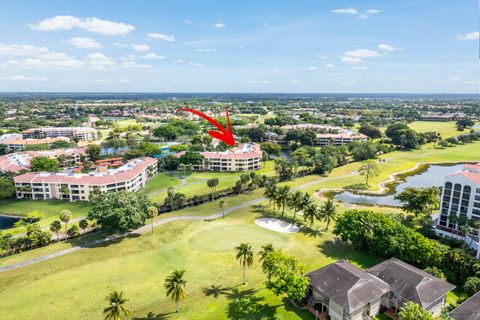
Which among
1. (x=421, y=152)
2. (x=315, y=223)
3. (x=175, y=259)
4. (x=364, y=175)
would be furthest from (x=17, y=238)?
(x=421, y=152)

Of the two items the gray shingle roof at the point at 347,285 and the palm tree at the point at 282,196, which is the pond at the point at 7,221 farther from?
the gray shingle roof at the point at 347,285

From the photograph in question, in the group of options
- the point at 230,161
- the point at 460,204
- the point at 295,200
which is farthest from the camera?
the point at 230,161

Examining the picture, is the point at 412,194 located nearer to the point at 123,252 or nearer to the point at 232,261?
the point at 232,261

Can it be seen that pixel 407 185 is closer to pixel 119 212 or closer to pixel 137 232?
pixel 137 232

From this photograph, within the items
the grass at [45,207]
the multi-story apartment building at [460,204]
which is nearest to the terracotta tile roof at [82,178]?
the grass at [45,207]

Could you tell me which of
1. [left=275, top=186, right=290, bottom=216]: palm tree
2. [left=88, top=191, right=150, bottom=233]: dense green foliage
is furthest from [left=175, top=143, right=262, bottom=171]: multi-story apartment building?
[left=88, top=191, right=150, bottom=233]: dense green foliage

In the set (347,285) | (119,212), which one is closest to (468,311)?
(347,285)
